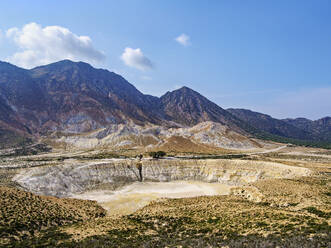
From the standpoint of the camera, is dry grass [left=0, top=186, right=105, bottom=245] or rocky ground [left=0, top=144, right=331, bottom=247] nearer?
rocky ground [left=0, top=144, right=331, bottom=247]

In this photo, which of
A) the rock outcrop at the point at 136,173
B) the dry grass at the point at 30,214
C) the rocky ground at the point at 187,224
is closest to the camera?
the rocky ground at the point at 187,224

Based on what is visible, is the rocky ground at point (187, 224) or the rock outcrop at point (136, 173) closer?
the rocky ground at point (187, 224)

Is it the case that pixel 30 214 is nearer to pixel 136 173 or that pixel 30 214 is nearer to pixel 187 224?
pixel 187 224

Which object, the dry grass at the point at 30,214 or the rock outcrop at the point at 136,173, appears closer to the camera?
the dry grass at the point at 30,214

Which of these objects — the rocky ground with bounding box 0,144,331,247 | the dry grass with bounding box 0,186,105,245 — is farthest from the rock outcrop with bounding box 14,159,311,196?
the rocky ground with bounding box 0,144,331,247

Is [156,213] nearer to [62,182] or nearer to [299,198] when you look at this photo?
[299,198]

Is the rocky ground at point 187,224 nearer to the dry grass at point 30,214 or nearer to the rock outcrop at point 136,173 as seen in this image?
the dry grass at point 30,214

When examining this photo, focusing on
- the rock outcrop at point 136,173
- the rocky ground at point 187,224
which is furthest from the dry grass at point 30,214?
the rock outcrop at point 136,173

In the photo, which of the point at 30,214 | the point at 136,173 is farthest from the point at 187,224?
the point at 136,173

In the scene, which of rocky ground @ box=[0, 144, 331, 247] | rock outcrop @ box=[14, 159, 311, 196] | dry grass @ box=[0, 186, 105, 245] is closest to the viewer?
rocky ground @ box=[0, 144, 331, 247]

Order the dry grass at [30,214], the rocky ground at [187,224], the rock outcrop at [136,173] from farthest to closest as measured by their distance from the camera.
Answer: the rock outcrop at [136,173] < the dry grass at [30,214] < the rocky ground at [187,224]

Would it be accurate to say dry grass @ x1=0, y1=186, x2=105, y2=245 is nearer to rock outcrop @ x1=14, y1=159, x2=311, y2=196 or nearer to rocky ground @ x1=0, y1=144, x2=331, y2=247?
rocky ground @ x1=0, y1=144, x2=331, y2=247

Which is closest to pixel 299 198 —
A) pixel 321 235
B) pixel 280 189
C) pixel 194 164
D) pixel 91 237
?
pixel 280 189

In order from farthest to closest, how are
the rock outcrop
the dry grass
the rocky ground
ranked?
the rock outcrop < the dry grass < the rocky ground
